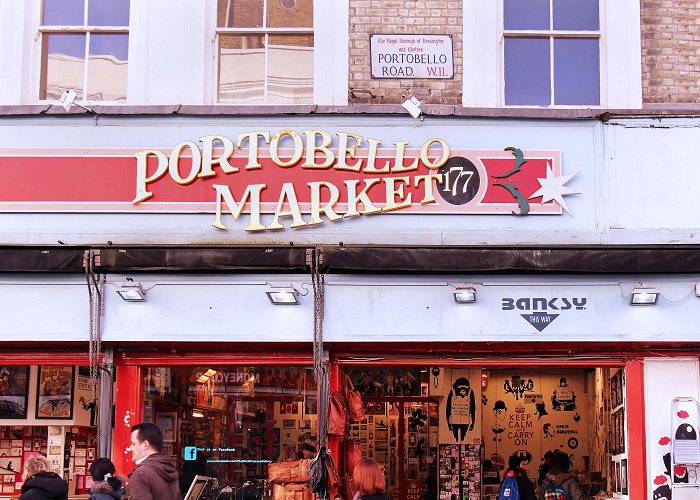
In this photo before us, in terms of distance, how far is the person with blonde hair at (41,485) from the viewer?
8086mm

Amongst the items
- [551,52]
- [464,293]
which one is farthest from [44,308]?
[551,52]

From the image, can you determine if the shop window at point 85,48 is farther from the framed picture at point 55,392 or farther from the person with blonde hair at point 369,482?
the person with blonde hair at point 369,482

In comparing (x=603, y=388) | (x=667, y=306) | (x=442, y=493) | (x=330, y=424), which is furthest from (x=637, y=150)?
(x=442, y=493)

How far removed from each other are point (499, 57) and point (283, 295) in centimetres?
344

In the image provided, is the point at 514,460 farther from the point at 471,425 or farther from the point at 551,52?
the point at 551,52

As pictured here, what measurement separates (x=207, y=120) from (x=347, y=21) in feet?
5.98

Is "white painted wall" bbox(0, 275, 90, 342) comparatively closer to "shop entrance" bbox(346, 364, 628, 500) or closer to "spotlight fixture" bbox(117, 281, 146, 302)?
"spotlight fixture" bbox(117, 281, 146, 302)

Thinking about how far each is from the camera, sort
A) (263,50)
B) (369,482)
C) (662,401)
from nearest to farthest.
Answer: (369,482) → (662,401) → (263,50)

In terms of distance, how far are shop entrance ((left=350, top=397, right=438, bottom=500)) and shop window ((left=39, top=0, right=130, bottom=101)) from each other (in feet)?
20.4

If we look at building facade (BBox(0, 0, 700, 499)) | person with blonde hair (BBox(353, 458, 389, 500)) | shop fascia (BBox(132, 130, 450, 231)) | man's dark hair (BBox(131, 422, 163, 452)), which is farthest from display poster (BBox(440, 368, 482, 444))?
man's dark hair (BBox(131, 422, 163, 452))

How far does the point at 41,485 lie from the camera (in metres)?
8.09

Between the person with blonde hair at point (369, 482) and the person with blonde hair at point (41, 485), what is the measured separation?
8.18 ft

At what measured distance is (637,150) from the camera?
10.9 m

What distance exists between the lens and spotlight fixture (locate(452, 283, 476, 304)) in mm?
10477
